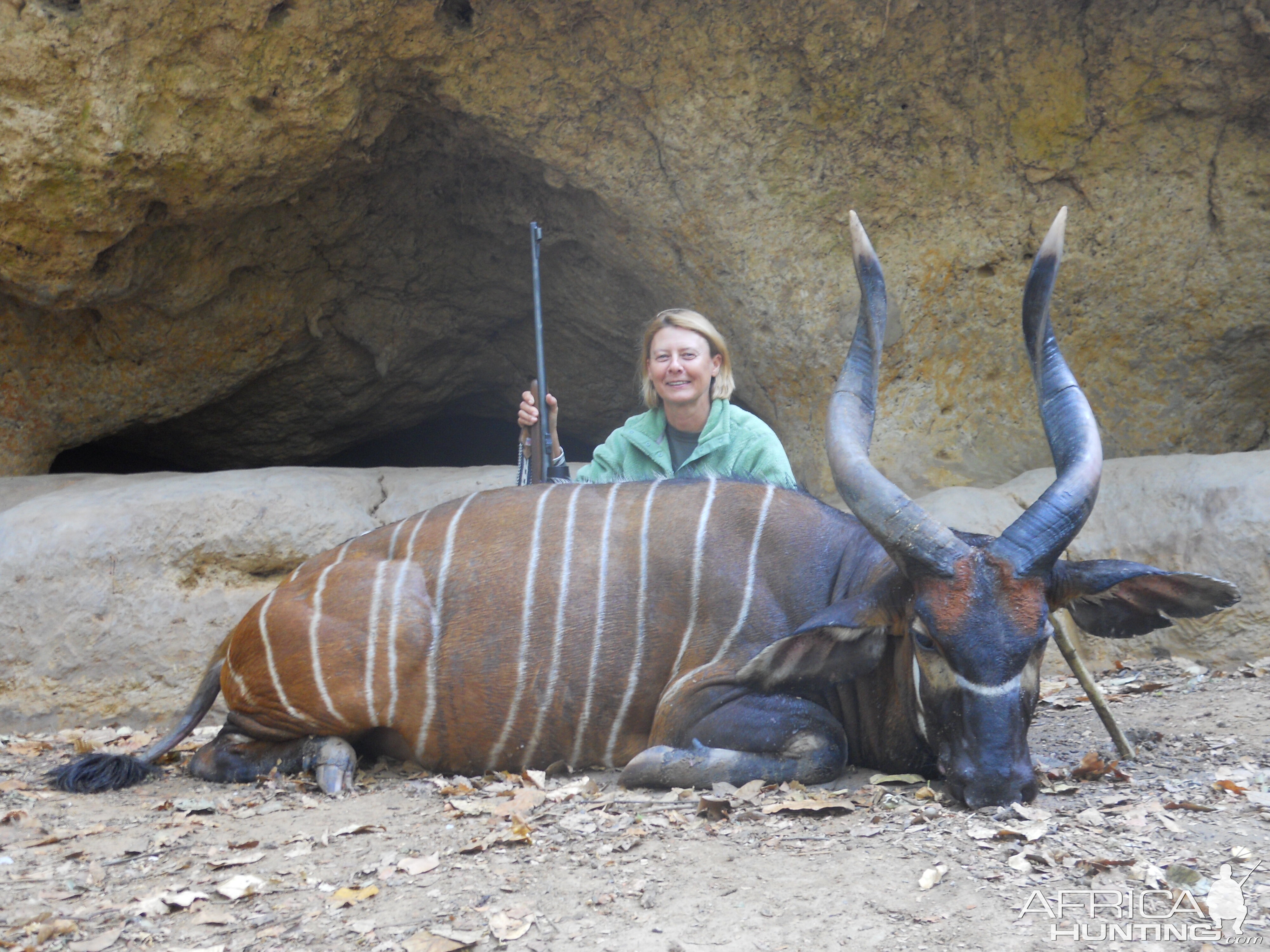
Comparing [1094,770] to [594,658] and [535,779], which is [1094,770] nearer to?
[594,658]

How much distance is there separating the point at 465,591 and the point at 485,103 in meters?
2.82

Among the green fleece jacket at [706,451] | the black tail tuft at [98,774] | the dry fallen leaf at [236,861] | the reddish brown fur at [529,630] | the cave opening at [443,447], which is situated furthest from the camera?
the cave opening at [443,447]

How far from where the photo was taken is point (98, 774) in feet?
11.8

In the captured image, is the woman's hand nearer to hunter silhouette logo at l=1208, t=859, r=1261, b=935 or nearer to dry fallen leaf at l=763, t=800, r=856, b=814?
dry fallen leaf at l=763, t=800, r=856, b=814

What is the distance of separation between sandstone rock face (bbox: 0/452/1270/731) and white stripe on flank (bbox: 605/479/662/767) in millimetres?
1836

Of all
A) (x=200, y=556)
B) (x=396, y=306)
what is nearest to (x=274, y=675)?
(x=200, y=556)

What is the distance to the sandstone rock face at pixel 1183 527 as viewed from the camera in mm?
4430

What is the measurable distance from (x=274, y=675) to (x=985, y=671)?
2.28 meters

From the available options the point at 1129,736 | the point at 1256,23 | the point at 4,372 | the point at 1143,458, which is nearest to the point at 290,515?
the point at 4,372

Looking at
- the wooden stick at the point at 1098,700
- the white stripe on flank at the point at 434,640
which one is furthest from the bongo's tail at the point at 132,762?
the wooden stick at the point at 1098,700

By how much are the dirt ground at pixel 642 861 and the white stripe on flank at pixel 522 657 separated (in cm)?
14

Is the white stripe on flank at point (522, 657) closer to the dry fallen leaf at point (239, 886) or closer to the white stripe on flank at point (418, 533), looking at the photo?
the white stripe on flank at point (418, 533)

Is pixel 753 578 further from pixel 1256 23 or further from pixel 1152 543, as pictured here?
pixel 1256 23

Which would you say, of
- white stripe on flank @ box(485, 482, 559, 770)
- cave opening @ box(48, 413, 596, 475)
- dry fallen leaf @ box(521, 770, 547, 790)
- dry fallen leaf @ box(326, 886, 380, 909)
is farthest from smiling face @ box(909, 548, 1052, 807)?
cave opening @ box(48, 413, 596, 475)
